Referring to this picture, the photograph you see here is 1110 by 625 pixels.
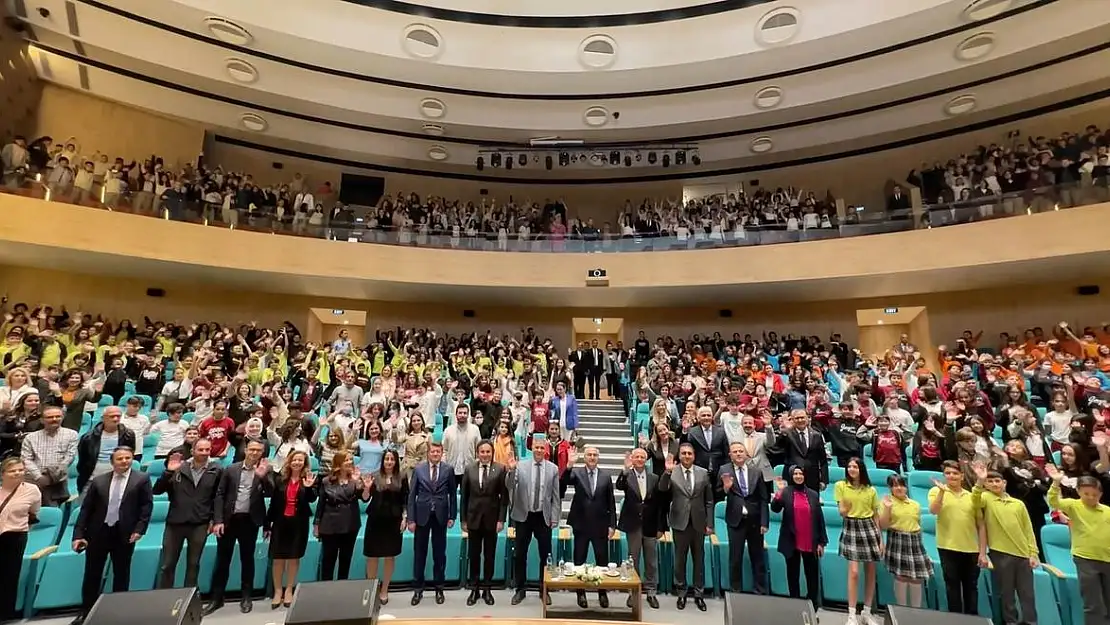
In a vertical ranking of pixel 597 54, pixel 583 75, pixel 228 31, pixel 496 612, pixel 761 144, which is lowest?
pixel 496 612

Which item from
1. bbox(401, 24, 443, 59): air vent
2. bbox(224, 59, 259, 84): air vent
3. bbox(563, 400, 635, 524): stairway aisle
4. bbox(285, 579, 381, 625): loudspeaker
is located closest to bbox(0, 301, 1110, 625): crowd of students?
bbox(563, 400, 635, 524): stairway aisle

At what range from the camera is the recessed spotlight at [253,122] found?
43.4 feet

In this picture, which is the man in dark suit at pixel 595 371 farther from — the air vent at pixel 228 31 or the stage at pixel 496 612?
→ the air vent at pixel 228 31

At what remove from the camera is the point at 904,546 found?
3969mm

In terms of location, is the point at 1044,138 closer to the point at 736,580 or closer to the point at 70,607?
the point at 736,580

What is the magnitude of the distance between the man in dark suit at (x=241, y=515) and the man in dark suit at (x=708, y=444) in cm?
371

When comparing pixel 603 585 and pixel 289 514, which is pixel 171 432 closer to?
pixel 289 514

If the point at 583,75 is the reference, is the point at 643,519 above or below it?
below

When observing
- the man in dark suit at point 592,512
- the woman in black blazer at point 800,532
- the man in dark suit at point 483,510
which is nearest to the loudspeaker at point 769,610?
the woman in black blazer at point 800,532

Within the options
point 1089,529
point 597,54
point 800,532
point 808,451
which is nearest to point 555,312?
point 597,54

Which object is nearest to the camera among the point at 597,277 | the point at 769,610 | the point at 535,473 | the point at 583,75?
the point at 769,610

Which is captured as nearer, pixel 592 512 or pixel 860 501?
pixel 860 501

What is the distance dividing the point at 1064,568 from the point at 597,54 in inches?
442

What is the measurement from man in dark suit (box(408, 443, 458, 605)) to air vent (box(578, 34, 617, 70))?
9978 mm
